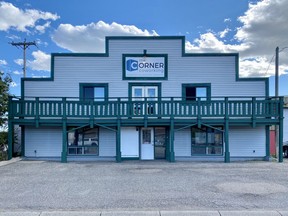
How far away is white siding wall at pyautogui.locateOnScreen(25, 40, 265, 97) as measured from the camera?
15.7 meters

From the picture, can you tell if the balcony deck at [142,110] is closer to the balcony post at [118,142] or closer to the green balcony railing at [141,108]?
the green balcony railing at [141,108]

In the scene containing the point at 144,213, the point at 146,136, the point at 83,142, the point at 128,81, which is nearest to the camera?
the point at 144,213

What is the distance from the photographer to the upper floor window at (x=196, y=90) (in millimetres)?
15836

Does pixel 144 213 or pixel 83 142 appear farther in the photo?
pixel 83 142

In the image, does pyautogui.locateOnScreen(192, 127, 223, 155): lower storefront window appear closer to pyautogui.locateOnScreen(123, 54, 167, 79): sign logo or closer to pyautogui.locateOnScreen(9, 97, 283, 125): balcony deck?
pyautogui.locateOnScreen(9, 97, 283, 125): balcony deck

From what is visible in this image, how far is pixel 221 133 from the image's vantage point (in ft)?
51.8

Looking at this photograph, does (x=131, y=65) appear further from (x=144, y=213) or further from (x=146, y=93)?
(x=144, y=213)

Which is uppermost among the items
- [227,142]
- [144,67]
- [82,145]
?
A: [144,67]

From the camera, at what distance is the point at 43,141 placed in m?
15.5

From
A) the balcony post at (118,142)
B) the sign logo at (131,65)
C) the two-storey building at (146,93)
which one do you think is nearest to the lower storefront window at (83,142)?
the two-storey building at (146,93)

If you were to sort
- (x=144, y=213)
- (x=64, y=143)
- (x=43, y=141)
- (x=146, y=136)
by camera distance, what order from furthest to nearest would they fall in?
(x=146, y=136)
(x=43, y=141)
(x=64, y=143)
(x=144, y=213)

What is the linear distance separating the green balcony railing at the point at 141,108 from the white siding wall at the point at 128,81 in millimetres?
1306

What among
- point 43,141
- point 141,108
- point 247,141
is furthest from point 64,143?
point 247,141

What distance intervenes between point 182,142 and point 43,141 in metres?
8.76
